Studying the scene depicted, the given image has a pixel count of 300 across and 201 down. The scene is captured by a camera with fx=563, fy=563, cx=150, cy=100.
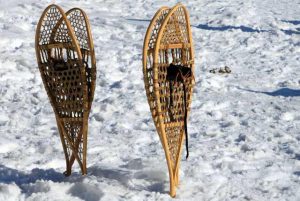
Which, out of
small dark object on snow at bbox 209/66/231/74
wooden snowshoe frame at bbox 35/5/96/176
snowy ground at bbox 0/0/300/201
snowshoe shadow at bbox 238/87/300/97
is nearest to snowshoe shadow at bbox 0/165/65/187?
snowy ground at bbox 0/0/300/201

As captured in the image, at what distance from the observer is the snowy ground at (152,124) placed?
13.9 feet

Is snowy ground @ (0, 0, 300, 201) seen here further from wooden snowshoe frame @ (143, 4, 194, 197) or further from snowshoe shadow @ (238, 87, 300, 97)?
wooden snowshoe frame @ (143, 4, 194, 197)

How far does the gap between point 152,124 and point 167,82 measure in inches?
84.9

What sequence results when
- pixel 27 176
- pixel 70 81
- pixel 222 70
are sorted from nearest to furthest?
1. pixel 70 81
2. pixel 27 176
3. pixel 222 70

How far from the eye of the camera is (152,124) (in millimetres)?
6164

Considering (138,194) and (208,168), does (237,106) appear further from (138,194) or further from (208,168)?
(138,194)

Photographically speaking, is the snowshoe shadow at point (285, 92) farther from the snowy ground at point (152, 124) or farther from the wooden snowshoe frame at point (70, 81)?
the wooden snowshoe frame at point (70, 81)

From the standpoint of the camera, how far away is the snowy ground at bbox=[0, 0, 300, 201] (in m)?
4.24

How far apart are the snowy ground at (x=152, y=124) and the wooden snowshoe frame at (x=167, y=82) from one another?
32cm

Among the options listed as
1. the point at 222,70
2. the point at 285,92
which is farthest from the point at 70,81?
the point at 222,70

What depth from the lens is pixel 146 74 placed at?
3912 millimetres

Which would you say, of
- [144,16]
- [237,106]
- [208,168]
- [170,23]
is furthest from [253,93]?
[144,16]

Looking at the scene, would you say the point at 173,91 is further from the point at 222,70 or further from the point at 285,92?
the point at 222,70

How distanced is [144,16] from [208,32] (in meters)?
2.24
